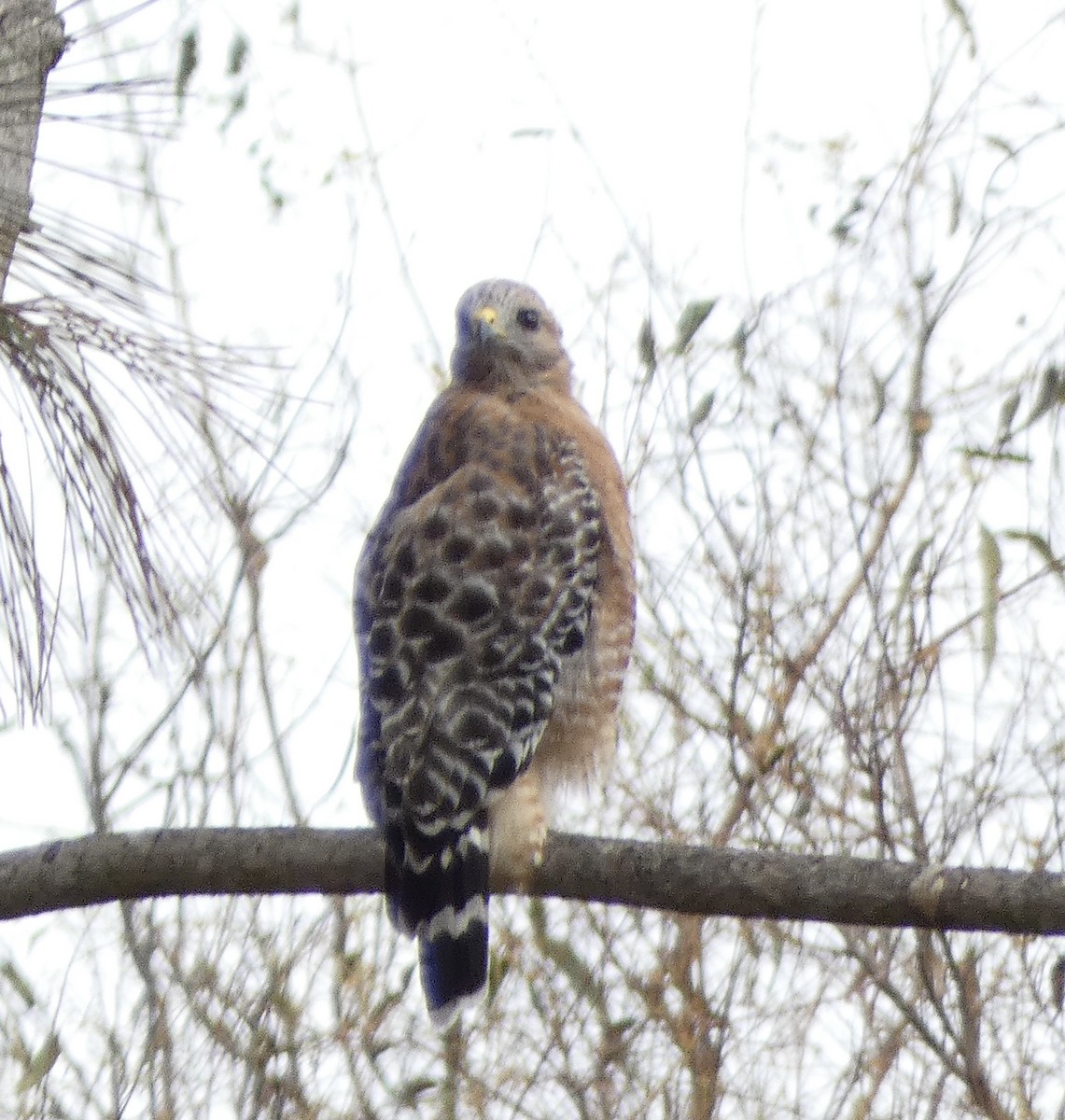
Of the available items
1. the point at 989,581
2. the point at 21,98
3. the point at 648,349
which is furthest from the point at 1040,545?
the point at 21,98

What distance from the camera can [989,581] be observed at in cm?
375

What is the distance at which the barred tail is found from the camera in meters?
3.09

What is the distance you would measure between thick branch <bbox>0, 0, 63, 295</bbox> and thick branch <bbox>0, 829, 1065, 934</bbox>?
856 millimetres

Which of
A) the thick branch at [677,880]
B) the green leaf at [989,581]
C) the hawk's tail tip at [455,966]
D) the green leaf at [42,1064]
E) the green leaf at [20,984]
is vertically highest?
the green leaf at [989,581]

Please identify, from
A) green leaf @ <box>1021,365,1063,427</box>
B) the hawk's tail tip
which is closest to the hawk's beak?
green leaf @ <box>1021,365,1063,427</box>

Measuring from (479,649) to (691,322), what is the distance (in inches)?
53.8

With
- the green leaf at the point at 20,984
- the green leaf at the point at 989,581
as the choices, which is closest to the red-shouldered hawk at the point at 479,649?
the green leaf at the point at 989,581

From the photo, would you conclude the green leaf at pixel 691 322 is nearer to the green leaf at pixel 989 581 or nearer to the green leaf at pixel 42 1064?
the green leaf at pixel 989 581

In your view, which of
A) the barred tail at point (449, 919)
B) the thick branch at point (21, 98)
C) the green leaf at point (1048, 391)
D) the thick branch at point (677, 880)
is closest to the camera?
the thick branch at point (21, 98)

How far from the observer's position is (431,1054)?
4.25 meters

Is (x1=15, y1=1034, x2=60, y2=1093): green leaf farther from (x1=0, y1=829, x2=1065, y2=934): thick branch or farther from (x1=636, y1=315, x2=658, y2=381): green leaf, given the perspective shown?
(x1=636, y1=315, x2=658, y2=381): green leaf

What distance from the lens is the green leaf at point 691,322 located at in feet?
14.7

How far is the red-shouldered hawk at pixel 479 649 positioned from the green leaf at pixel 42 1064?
115cm

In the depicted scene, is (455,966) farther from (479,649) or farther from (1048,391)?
(1048,391)
